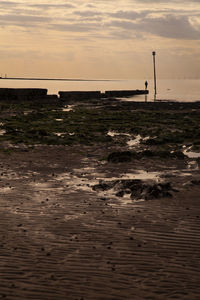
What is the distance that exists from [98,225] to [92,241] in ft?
3.70

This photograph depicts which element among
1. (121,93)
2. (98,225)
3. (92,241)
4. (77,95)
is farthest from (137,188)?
(121,93)

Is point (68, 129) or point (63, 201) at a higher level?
point (68, 129)

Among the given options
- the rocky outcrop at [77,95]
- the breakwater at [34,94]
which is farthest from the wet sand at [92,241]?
the rocky outcrop at [77,95]

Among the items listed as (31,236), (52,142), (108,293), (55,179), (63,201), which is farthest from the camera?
(52,142)

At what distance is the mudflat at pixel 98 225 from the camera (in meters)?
7.69

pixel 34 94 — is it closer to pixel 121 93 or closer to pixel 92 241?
pixel 121 93

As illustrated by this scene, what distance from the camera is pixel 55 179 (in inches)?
636

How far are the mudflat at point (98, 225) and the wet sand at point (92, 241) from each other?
18mm

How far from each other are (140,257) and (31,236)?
2.55 metres

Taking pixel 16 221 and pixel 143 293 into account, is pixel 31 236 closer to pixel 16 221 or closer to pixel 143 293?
pixel 16 221

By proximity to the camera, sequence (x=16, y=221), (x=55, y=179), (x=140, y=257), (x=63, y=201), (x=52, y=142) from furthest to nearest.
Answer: (x=52, y=142), (x=55, y=179), (x=63, y=201), (x=16, y=221), (x=140, y=257)

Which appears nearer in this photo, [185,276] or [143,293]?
[143,293]

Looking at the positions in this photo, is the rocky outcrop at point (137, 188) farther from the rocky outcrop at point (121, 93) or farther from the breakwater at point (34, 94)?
the rocky outcrop at point (121, 93)

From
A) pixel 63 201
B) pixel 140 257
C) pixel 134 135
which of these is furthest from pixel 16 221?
pixel 134 135
